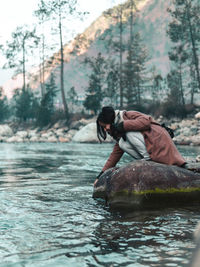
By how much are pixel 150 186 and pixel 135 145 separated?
563 millimetres

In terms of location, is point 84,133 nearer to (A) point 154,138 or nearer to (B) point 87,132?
(B) point 87,132

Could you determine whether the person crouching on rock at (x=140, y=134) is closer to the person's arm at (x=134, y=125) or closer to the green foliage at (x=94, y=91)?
the person's arm at (x=134, y=125)

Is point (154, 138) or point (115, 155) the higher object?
point (154, 138)

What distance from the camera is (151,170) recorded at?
4098 millimetres

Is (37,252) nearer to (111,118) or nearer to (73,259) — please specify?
(73,259)

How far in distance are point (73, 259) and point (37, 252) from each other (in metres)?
0.29

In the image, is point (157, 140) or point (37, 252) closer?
point (37, 252)

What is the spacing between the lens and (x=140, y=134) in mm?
4348

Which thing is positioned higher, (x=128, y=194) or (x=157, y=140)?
(x=157, y=140)

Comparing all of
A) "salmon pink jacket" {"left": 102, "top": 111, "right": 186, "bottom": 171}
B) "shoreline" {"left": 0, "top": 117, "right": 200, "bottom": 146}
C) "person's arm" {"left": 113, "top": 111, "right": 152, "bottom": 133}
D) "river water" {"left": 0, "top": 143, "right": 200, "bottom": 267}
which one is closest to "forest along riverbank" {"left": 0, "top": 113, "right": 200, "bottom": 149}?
"shoreline" {"left": 0, "top": 117, "right": 200, "bottom": 146}

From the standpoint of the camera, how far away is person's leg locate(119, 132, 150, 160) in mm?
4328

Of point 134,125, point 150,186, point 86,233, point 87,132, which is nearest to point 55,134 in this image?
point 87,132

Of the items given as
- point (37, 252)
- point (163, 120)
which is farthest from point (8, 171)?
point (163, 120)

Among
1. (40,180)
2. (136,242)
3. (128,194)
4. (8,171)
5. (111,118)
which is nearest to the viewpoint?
(136,242)
